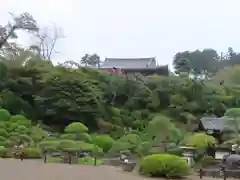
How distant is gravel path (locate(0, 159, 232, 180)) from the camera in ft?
33.8

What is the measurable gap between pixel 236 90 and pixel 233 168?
13.4m

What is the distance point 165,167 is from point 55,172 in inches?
122

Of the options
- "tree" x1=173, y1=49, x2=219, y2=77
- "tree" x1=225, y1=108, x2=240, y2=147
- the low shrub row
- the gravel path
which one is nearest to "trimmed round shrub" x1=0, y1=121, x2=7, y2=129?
the low shrub row

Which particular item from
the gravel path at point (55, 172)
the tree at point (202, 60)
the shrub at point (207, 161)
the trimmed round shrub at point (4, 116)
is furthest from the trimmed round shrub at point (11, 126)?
the tree at point (202, 60)

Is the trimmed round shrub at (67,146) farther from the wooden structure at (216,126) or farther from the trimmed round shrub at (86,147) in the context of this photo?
the wooden structure at (216,126)

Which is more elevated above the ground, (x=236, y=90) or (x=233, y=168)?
(x=236, y=90)

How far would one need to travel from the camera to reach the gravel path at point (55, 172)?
33.8 ft

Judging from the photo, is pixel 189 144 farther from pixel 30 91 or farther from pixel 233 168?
pixel 30 91

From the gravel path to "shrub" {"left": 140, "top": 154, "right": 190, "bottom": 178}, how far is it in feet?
1.49

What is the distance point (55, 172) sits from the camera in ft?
37.1

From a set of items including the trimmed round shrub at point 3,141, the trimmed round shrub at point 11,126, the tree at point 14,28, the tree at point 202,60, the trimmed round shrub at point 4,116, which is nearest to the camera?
the trimmed round shrub at point 3,141

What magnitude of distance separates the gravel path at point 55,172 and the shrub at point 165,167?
1.49 ft

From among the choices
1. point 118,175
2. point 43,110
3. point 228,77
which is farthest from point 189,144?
point 228,77

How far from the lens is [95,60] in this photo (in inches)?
2263
